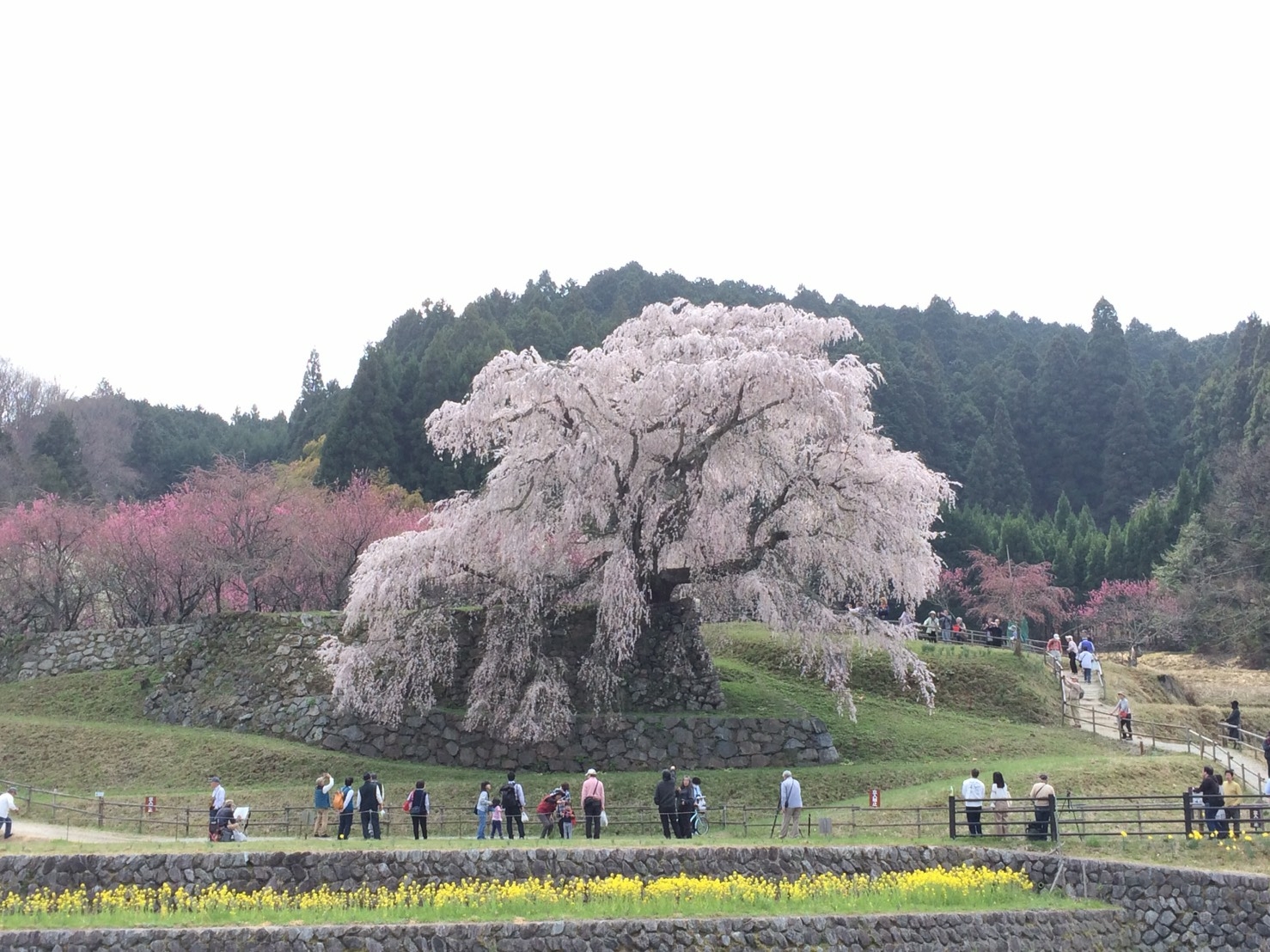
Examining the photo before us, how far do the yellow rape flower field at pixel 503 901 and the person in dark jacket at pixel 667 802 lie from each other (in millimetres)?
2675

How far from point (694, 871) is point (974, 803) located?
5.63 m

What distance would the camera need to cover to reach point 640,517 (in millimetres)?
29734

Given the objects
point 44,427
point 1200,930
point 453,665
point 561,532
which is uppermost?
point 44,427

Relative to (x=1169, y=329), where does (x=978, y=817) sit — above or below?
below

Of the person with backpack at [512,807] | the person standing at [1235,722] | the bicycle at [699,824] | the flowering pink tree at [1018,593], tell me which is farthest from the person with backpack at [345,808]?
the flowering pink tree at [1018,593]

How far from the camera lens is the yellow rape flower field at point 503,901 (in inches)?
653

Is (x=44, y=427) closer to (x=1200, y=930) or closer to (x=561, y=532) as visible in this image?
(x=561, y=532)

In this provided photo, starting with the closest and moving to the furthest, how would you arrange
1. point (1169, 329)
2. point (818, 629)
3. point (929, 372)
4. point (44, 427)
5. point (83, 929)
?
1. point (83, 929)
2. point (818, 629)
3. point (44, 427)
4. point (929, 372)
5. point (1169, 329)

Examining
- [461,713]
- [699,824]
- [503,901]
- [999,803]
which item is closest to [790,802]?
[699,824]

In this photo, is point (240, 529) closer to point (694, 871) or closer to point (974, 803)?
point (694, 871)

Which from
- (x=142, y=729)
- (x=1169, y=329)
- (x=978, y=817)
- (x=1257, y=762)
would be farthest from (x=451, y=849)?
(x=1169, y=329)

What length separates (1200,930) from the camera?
18.5 m

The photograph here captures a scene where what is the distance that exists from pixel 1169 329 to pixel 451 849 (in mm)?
128316

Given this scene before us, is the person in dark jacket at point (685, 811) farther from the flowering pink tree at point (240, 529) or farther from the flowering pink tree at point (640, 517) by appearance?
the flowering pink tree at point (240, 529)
